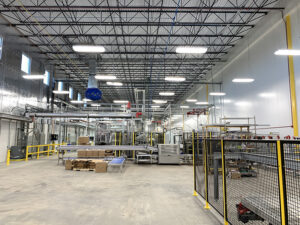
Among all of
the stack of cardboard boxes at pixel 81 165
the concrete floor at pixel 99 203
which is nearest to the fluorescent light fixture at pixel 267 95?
the concrete floor at pixel 99 203

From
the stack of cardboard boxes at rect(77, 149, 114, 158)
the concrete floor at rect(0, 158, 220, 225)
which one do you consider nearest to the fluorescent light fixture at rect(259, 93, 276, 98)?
the concrete floor at rect(0, 158, 220, 225)

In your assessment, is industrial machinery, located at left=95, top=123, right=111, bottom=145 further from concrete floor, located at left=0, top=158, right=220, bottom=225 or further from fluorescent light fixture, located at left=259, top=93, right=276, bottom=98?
Answer: fluorescent light fixture, located at left=259, top=93, right=276, bottom=98

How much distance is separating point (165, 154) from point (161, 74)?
34.7 feet

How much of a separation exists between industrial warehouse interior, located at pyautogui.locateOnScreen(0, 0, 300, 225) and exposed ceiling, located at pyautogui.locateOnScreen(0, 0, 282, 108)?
9 cm

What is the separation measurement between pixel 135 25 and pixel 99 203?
987cm

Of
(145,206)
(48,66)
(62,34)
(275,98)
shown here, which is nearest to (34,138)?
(48,66)

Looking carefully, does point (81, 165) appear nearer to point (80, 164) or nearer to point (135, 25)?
point (80, 164)

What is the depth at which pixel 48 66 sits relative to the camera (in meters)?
17.3

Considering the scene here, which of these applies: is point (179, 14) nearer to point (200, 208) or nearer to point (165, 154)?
point (165, 154)

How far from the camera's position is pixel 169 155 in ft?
39.0

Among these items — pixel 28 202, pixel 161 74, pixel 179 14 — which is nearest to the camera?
pixel 28 202

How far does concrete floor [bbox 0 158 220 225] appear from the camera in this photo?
377 centimetres

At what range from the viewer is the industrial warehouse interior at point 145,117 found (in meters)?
3.81

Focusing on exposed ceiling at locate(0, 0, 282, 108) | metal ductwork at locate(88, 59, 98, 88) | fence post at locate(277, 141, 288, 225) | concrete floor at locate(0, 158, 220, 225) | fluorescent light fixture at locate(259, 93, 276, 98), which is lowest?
concrete floor at locate(0, 158, 220, 225)
